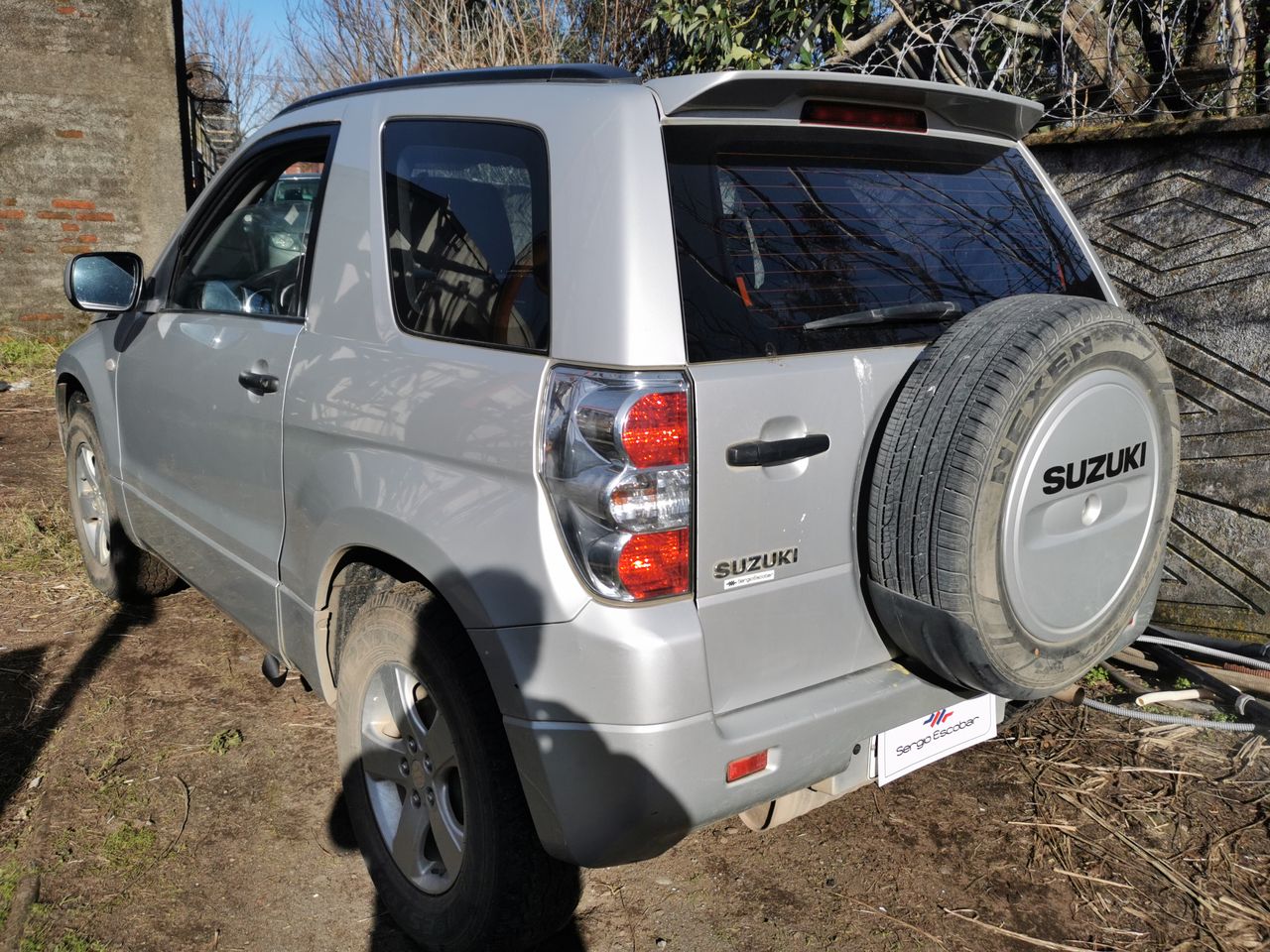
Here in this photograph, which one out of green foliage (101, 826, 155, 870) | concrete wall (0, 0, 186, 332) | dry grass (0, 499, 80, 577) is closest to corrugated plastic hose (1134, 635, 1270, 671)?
green foliage (101, 826, 155, 870)

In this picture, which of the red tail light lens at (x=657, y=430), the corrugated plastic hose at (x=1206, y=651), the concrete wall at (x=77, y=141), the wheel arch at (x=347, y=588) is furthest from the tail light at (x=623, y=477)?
the concrete wall at (x=77, y=141)

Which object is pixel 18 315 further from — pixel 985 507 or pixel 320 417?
pixel 985 507

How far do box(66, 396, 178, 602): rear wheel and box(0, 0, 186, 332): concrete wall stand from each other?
626 centimetres

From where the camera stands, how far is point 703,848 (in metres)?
2.98

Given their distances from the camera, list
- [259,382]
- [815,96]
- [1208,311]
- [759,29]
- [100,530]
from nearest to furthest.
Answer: [815,96]
[259,382]
[1208,311]
[100,530]
[759,29]

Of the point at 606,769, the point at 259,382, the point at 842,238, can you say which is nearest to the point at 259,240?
the point at 259,382

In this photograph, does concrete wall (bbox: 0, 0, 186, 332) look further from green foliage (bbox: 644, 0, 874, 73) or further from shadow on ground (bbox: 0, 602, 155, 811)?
shadow on ground (bbox: 0, 602, 155, 811)

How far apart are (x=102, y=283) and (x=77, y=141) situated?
24.5 feet

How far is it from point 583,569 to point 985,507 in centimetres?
79

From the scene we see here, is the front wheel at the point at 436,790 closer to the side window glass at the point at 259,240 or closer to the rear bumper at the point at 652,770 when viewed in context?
the rear bumper at the point at 652,770

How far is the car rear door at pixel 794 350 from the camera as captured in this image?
6.61 feet

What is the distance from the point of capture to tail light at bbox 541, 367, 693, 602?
1930 millimetres

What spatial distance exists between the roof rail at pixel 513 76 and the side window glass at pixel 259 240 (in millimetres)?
273

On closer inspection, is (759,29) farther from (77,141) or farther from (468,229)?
(77,141)
